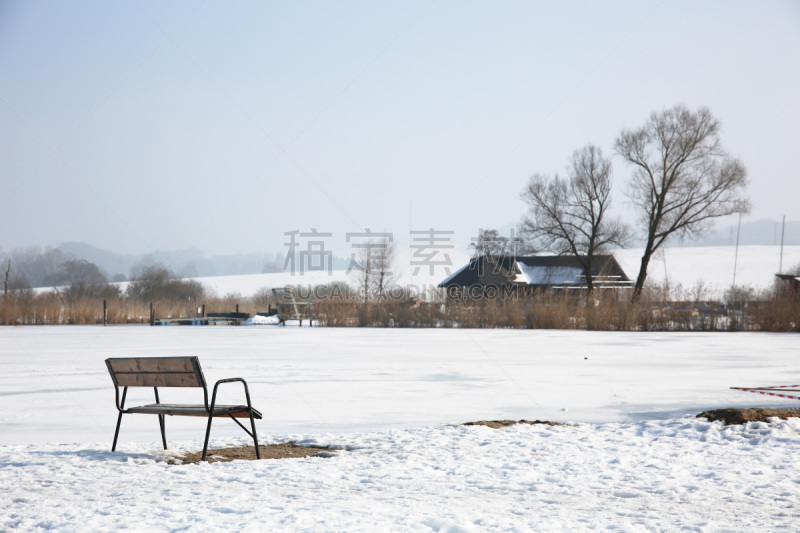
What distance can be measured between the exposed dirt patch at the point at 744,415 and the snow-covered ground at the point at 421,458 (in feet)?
0.78

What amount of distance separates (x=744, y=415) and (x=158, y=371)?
6240 mm

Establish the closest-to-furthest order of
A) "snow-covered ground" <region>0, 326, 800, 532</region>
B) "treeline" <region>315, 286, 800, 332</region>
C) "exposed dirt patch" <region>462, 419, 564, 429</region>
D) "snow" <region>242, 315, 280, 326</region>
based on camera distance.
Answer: "snow-covered ground" <region>0, 326, 800, 532</region>, "exposed dirt patch" <region>462, 419, 564, 429</region>, "treeline" <region>315, 286, 800, 332</region>, "snow" <region>242, 315, 280, 326</region>

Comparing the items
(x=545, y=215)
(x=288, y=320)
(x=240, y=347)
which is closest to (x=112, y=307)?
(x=288, y=320)

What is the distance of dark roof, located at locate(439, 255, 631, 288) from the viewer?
6247 centimetres

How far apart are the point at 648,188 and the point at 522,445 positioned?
45.8 metres

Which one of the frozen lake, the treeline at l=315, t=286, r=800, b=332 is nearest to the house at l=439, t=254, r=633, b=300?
the treeline at l=315, t=286, r=800, b=332

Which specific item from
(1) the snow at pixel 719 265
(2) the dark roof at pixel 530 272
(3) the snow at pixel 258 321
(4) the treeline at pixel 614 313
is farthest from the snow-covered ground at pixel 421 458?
(1) the snow at pixel 719 265

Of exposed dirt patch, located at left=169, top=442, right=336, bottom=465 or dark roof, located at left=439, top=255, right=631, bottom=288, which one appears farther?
dark roof, located at left=439, top=255, right=631, bottom=288

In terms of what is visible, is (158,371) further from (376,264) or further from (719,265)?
(719,265)

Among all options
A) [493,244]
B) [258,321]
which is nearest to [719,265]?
[493,244]

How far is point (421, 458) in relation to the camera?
621cm

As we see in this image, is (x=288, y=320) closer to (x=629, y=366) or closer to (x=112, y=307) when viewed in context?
(x=112, y=307)

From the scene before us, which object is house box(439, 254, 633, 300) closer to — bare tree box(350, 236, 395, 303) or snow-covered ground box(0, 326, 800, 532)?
bare tree box(350, 236, 395, 303)

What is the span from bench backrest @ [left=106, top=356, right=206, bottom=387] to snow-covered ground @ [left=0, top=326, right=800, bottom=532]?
66cm
